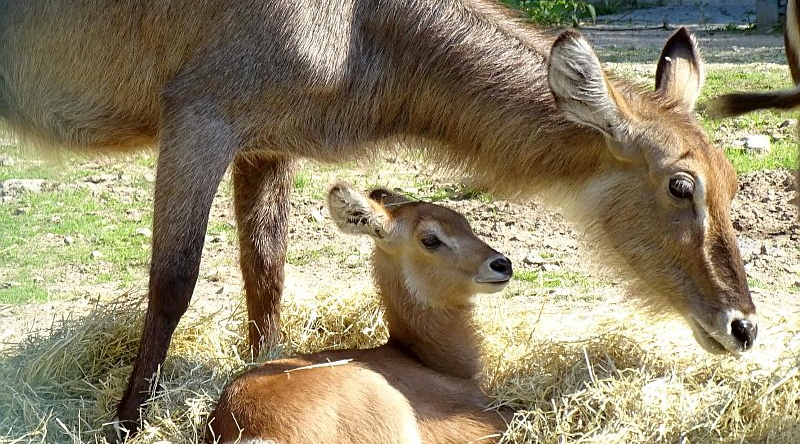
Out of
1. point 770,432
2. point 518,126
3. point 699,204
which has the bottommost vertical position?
point 770,432

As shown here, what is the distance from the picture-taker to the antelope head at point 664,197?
4.57 m

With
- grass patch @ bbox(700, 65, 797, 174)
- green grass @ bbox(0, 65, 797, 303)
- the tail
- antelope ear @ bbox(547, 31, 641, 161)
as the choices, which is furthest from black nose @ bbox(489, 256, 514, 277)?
grass patch @ bbox(700, 65, 797, 174)

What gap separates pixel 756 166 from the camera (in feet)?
27.0

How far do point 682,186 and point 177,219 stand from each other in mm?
2117

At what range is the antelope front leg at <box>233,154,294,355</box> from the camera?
5688 mm

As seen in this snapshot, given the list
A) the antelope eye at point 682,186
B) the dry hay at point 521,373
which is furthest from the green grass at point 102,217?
the antelope eye at point 682,186

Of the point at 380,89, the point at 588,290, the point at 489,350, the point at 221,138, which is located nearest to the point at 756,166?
the point at 588,290

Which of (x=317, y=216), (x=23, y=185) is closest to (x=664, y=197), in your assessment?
(x=317, y=216)

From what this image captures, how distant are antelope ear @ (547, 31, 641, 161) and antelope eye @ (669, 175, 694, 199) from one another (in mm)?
207

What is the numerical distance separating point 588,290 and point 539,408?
6.73ft

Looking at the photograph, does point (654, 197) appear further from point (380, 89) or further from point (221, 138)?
point (221, 138)

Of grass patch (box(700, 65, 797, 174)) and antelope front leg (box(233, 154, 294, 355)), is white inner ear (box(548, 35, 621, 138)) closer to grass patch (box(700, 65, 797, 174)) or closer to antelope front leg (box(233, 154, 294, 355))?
antelope front leg (box(233, 154, 294, 355))

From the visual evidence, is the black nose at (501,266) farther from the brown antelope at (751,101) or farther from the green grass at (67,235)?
the green grass at (67,235)

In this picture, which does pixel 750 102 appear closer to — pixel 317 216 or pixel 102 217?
pixel 317 216
